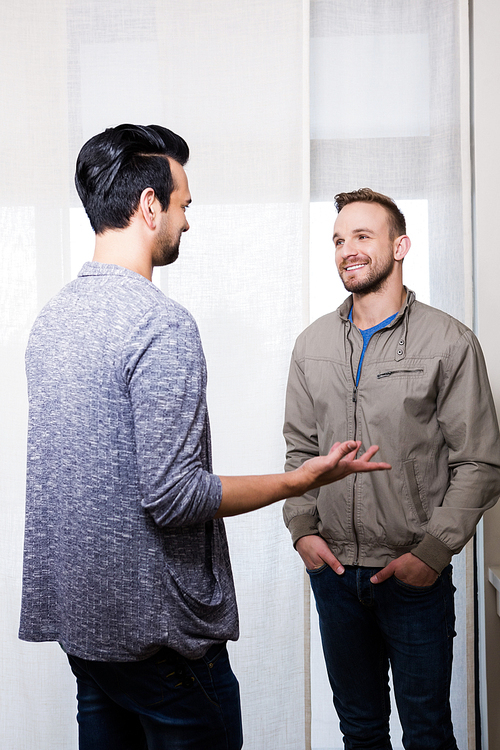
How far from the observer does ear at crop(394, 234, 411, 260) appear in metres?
1.66

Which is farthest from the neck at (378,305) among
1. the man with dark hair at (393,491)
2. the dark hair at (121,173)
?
the dark hair at (121,173)

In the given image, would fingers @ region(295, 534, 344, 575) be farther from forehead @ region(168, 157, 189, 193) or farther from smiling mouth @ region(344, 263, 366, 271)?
forehead @ region(168, 157, 189, 193)

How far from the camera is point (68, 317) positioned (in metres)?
0.97

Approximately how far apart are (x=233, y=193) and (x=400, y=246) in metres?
0.67

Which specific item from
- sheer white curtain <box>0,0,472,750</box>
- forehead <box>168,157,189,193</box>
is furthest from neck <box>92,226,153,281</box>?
sheer white curtain <box>0,0,472,750</box>

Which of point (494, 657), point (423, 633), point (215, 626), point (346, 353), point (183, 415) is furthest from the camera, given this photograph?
point (494, 657)

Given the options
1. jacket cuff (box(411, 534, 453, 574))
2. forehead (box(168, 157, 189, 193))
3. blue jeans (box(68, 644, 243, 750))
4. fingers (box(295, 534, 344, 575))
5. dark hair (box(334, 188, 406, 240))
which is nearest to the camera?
blue jeans (box(68, 644, 243, 750))

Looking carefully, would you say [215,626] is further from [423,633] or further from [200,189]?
[200,189]

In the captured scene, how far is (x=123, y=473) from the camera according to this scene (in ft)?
3.06

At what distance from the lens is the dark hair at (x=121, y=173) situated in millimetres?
1044

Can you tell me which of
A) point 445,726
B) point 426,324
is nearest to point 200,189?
point 426,324

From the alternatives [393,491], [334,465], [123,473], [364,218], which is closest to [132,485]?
[123,473]

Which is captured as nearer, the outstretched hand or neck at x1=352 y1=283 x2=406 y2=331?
the outstretched hand

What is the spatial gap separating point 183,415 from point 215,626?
356 millimetres
